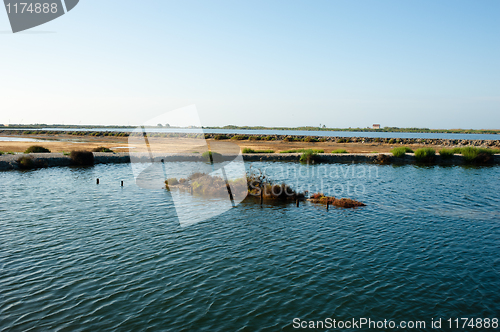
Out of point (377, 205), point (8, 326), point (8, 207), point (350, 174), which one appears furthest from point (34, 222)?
point (350, 174)

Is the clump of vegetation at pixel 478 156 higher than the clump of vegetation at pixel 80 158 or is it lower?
lower

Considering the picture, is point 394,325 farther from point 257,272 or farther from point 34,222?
point 34,222

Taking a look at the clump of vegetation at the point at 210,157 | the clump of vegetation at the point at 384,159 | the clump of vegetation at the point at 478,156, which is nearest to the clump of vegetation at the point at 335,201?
the clump of vegetation at the point at 210,157

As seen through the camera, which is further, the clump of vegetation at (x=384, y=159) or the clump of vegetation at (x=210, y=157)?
the clump of vegetation at (x=210, y=157)

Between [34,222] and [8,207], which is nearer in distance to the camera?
[34,222]

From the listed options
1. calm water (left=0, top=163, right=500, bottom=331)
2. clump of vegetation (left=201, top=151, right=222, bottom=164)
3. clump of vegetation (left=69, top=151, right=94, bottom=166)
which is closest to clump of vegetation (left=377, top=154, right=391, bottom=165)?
calm water (left=0, top=163, right=500, bottom=331)

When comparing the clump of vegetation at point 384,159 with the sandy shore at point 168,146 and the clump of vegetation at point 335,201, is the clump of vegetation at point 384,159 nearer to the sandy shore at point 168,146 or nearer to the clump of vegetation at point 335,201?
the sandy shore at point 168,146

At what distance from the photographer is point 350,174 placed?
33906 millimetres

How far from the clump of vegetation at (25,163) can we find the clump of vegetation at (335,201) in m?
32.9

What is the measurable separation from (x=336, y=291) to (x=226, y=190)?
14.7 metres

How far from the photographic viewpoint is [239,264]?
11.2 meters

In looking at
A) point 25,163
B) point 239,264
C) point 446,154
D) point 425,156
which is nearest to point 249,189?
point 239,264

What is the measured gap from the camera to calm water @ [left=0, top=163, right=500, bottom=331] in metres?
8.32

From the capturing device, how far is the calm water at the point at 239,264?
8.32m
